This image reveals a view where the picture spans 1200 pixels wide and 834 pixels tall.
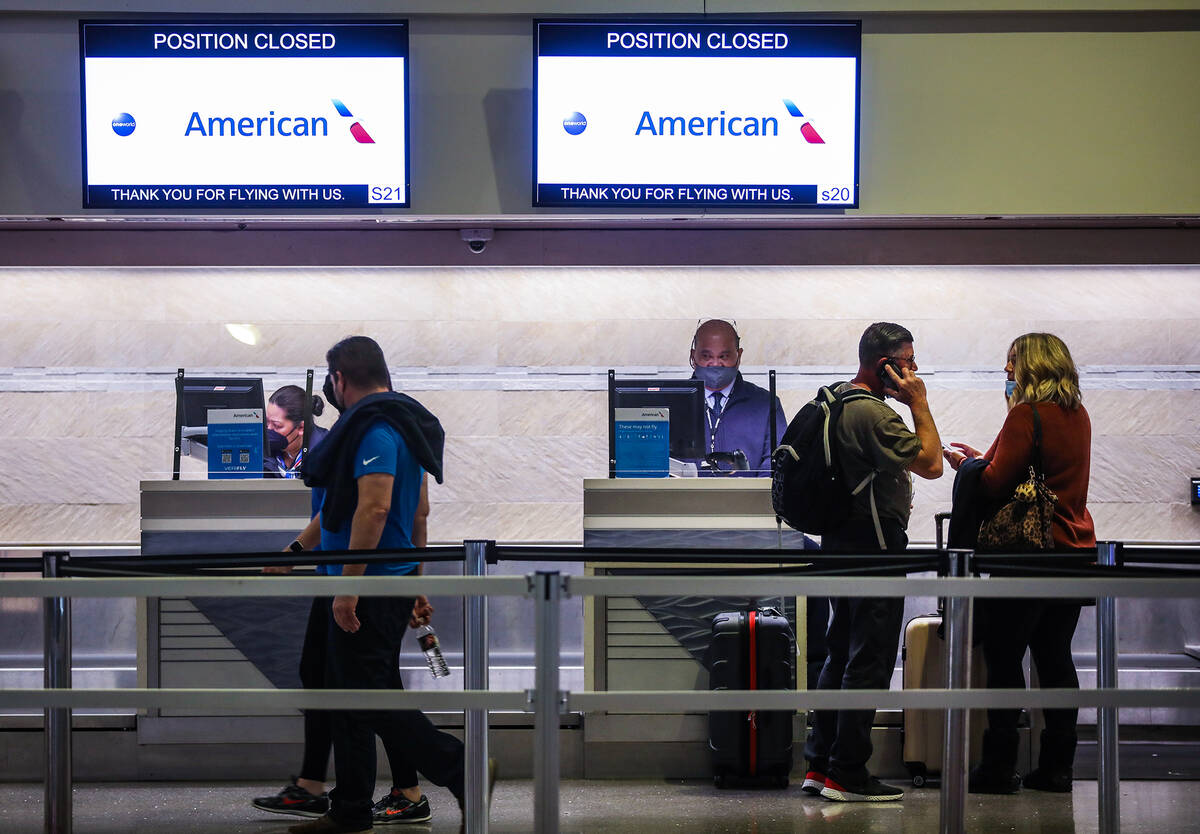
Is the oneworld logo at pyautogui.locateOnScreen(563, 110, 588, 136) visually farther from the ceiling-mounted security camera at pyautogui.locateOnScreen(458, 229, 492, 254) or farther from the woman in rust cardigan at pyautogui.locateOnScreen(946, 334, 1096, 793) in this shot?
the woman in rust cardigan at pyautogui.locateOnScreen(946, 334, 1096, 793)

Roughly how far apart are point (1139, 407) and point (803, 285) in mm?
2114

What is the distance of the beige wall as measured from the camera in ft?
23.0

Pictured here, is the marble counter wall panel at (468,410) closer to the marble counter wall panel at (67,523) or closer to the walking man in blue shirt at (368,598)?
the marble counter wall panel at (67,523)

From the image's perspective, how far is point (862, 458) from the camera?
14.2ft

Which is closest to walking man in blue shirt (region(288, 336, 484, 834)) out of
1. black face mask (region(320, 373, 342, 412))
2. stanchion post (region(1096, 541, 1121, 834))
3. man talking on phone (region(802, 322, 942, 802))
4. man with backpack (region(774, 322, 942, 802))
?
black face mask (region(320, 373, 342, 412))

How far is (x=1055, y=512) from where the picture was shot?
4.47 m

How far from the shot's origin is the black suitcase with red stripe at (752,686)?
463 cm

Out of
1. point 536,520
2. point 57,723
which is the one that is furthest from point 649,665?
point 536,520

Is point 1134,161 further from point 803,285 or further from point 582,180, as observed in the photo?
point 582,180

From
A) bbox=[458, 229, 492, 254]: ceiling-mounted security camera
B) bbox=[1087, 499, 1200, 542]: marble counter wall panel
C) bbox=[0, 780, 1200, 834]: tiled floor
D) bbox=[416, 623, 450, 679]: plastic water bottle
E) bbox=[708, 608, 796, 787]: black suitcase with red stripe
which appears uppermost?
bbox=[458, 229, 492, 254]: ceiling-mounted security camera

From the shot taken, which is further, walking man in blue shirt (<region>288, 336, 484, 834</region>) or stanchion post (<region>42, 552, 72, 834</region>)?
walking man in blue shirt (<region>288, 336, 484, 834</region>)

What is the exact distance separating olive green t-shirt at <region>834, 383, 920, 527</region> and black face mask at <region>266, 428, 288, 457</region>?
11.3 feet

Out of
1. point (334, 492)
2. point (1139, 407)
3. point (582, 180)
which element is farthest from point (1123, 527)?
point (334, 492)

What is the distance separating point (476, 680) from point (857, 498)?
1584 mm
